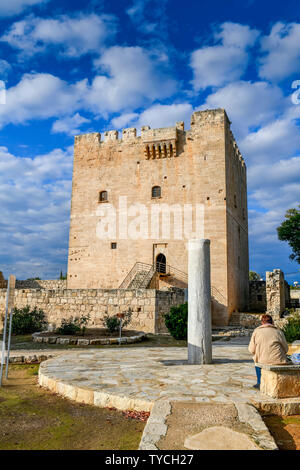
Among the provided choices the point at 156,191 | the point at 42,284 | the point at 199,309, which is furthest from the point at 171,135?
the point at 199,309

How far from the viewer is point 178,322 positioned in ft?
38.6

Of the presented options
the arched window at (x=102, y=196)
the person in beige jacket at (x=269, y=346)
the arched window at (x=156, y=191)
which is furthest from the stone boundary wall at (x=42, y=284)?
the person in beige jacket at (x=269, y=346)

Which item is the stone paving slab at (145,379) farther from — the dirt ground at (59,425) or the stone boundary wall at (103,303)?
the stone boundary wall at (103,303)

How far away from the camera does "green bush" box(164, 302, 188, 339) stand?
1172 cm

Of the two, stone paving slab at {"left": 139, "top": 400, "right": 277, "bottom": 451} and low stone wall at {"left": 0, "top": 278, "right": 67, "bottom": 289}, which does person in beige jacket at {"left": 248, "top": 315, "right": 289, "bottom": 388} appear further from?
low stone wall at {"left": 0, "top": 278, "right": 67, "bottom": 289}

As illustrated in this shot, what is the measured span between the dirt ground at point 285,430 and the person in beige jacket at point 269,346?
2.59ft

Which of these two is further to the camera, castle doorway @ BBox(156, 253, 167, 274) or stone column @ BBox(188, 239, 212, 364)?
castle doorway @ BBox(156, 253, 167, 274)

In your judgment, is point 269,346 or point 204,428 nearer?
point 204,428

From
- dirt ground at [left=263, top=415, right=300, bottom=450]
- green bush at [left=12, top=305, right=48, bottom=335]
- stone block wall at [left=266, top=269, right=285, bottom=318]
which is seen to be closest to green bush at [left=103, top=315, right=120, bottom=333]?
green bush at [left=12, top=305, right=48, bottom=335]

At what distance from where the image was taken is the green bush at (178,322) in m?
11.7

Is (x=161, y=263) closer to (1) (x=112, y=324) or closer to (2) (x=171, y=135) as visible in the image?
(2) (x=171, y=135)

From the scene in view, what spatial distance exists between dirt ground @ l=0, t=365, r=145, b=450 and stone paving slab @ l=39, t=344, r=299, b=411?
0.59 feet

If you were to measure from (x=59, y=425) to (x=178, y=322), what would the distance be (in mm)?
8233
